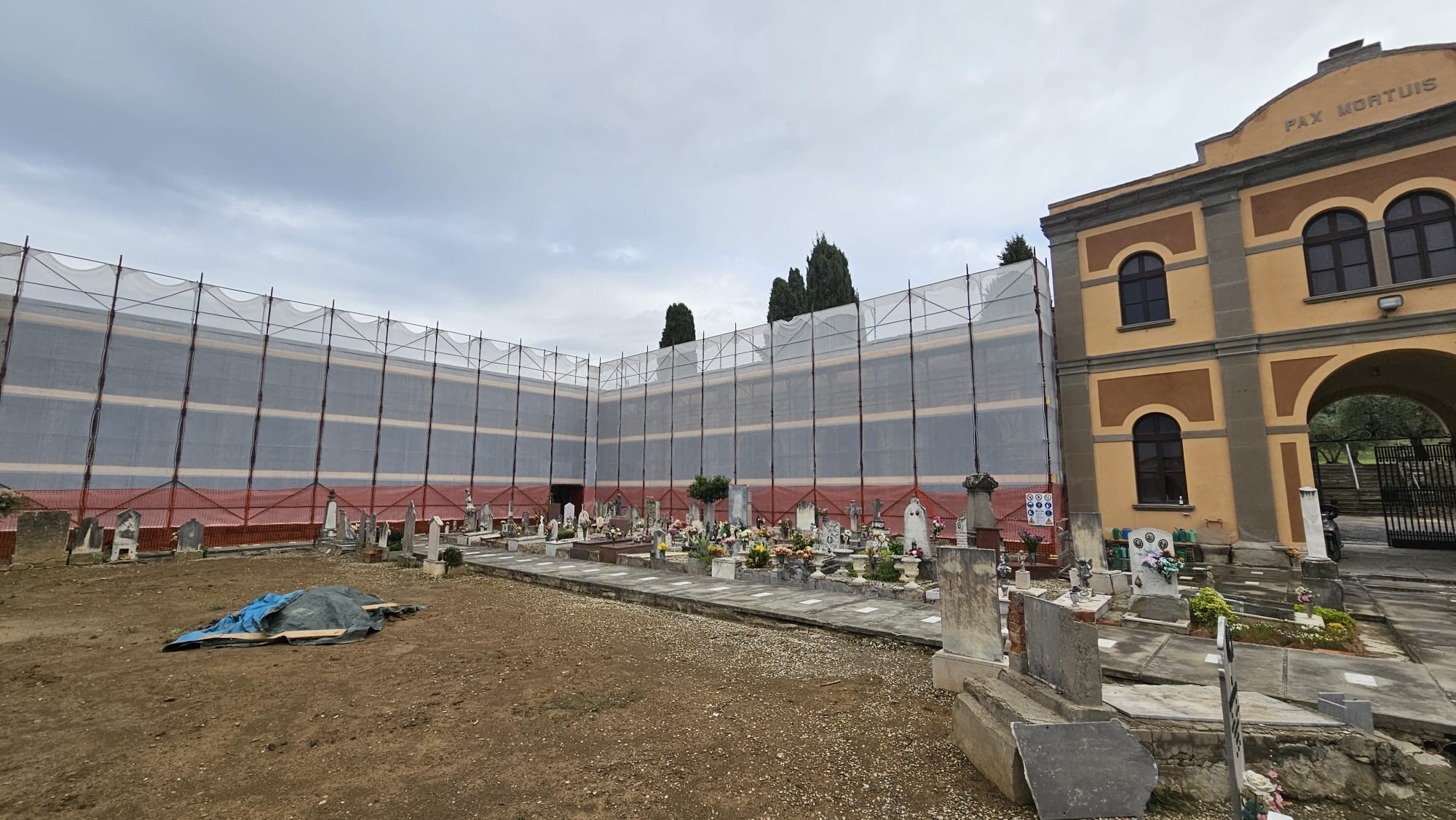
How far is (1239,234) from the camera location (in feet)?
49.8

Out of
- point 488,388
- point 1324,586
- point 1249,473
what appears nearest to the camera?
point 1324,586

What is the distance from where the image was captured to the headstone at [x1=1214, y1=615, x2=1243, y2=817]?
2504 mm

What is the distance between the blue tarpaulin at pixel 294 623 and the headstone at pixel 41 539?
11379 mm

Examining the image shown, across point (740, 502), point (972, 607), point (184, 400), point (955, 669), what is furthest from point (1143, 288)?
point (184, 400)

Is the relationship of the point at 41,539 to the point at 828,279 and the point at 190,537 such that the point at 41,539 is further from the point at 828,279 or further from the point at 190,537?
the point at 828,279

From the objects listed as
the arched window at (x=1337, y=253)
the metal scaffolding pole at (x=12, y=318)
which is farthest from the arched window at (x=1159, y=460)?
the metal scaffolding pole at (x=12, y=318)

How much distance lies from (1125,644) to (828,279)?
1318 inches

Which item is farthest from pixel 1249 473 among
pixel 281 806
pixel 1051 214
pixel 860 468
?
pixel 281 806

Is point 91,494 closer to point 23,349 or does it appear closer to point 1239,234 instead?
point 23,349

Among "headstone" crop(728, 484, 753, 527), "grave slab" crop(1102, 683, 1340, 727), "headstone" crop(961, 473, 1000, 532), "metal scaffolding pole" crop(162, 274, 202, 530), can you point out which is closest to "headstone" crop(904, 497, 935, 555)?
"headstone" crop(961, 473, 1000, 532)

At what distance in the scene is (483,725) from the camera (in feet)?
17.2

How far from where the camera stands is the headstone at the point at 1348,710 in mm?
3930

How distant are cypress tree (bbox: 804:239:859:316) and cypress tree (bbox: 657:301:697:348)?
8.50 m

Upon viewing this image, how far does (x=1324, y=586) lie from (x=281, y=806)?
12.2m
